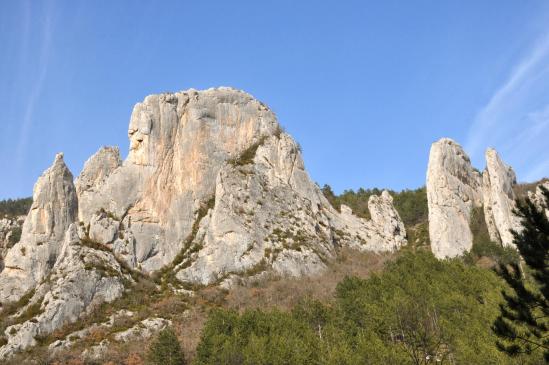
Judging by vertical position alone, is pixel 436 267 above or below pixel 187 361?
above

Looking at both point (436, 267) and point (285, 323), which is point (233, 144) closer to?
point (436, 267)

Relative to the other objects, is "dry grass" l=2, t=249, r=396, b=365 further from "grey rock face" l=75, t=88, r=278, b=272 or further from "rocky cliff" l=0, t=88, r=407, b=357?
"grey rock face" l=75, t=88, r=278, b=272

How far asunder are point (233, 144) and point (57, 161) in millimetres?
25905

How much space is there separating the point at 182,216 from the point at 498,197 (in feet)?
146

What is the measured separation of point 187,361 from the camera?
48.2 meters

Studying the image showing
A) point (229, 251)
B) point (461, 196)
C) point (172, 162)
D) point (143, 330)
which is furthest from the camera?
point (461, 196)

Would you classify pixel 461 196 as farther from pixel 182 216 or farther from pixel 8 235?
pixel 8 235

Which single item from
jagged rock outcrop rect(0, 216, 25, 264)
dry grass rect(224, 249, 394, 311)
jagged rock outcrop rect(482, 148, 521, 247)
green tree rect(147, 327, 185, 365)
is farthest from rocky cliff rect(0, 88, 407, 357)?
green tree rect(147, 327, 185, 365)

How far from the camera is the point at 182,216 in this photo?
275 feet

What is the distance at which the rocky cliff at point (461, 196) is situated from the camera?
81750 millimetres

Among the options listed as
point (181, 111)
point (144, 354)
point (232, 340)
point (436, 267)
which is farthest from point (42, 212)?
point (436, 267)

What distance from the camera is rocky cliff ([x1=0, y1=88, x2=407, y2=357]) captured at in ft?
237

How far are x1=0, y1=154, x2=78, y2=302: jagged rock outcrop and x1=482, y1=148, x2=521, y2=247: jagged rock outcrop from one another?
192 ft

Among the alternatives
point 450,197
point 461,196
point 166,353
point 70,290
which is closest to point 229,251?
point 70,290
